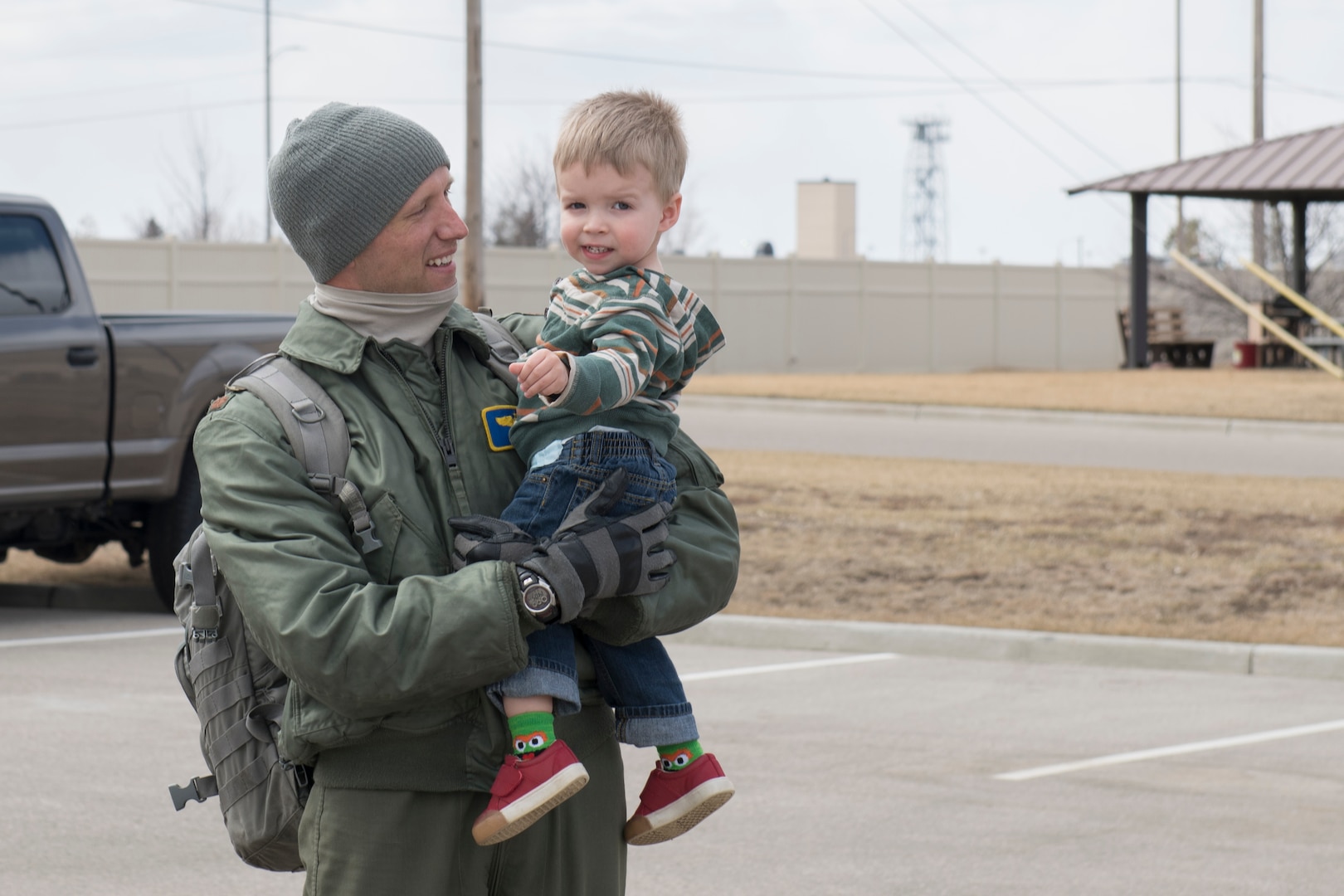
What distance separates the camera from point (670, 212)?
10.3 ft

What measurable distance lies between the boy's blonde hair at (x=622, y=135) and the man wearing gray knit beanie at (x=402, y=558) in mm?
338

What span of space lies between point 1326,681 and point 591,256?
6.99m

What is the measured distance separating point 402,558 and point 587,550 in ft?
0.87

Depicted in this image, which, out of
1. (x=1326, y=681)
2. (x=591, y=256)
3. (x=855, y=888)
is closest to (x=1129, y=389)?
(x=1326, y=681)

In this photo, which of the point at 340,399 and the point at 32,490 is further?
the point at 32,490

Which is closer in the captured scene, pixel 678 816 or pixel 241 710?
pixel 241 710

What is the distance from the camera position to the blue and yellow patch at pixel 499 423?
2.69 meters

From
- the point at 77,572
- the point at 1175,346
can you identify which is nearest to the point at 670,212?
the point at 77,572

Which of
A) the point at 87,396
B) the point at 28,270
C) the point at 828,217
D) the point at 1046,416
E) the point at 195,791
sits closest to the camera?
the point at 195,791

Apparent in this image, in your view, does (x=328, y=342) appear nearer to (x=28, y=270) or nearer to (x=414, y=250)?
(x=414, y=250)

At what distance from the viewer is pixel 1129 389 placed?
81.1 ft

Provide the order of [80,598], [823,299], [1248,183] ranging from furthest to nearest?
[823,299] → [1248,183] → [80,598]

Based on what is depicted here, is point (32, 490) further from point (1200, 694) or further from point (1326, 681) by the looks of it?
point (1326, 681)

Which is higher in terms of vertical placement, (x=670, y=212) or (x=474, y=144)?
(x=474, y=144)
